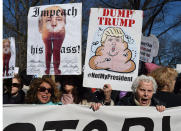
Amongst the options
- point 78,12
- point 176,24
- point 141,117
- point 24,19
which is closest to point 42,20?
point 78,12

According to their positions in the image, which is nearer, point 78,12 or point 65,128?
point 65,128

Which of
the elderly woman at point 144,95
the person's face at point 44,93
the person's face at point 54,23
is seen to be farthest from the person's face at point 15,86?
the elderly woman at point 144,95

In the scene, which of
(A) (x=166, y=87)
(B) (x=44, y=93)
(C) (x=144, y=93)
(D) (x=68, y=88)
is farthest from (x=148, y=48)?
(B) (x=44, y=93)

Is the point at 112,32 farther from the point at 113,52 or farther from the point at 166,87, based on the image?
the point at 166,87

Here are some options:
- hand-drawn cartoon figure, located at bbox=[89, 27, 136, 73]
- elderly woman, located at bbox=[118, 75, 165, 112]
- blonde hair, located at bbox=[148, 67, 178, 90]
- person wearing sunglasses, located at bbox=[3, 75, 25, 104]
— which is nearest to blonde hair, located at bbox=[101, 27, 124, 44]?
hand-drawn cartoon figure, located at bbox=[89, 27, 136, 73]

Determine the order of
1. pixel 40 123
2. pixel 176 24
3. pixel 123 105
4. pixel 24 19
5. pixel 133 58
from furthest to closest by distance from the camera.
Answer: pixel 176 24 < pixel 24 19 < pixel 133 58 < pixel 123 105 < pixel 40 123

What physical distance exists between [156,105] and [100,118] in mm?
642

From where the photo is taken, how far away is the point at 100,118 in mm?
2918

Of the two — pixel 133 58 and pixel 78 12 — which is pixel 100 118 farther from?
pixel 78 12

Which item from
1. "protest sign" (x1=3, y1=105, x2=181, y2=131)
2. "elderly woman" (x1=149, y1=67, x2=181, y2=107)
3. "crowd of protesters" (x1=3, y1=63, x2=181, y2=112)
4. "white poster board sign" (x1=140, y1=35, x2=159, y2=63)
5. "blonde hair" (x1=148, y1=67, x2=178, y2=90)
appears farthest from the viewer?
"white poster board sign" (x1=140, y1=35, x2=159, y2=63)

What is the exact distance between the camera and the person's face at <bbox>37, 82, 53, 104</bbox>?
3.13 meters

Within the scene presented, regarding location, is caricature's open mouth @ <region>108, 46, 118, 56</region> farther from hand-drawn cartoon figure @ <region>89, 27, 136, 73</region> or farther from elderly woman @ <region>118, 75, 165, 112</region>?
elderly woman @ <region>118, 75, 165, 112</region>

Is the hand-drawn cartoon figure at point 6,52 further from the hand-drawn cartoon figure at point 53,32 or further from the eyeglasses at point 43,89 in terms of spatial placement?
the eyeglasses at point 43,89

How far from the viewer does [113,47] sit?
11.7 ft
